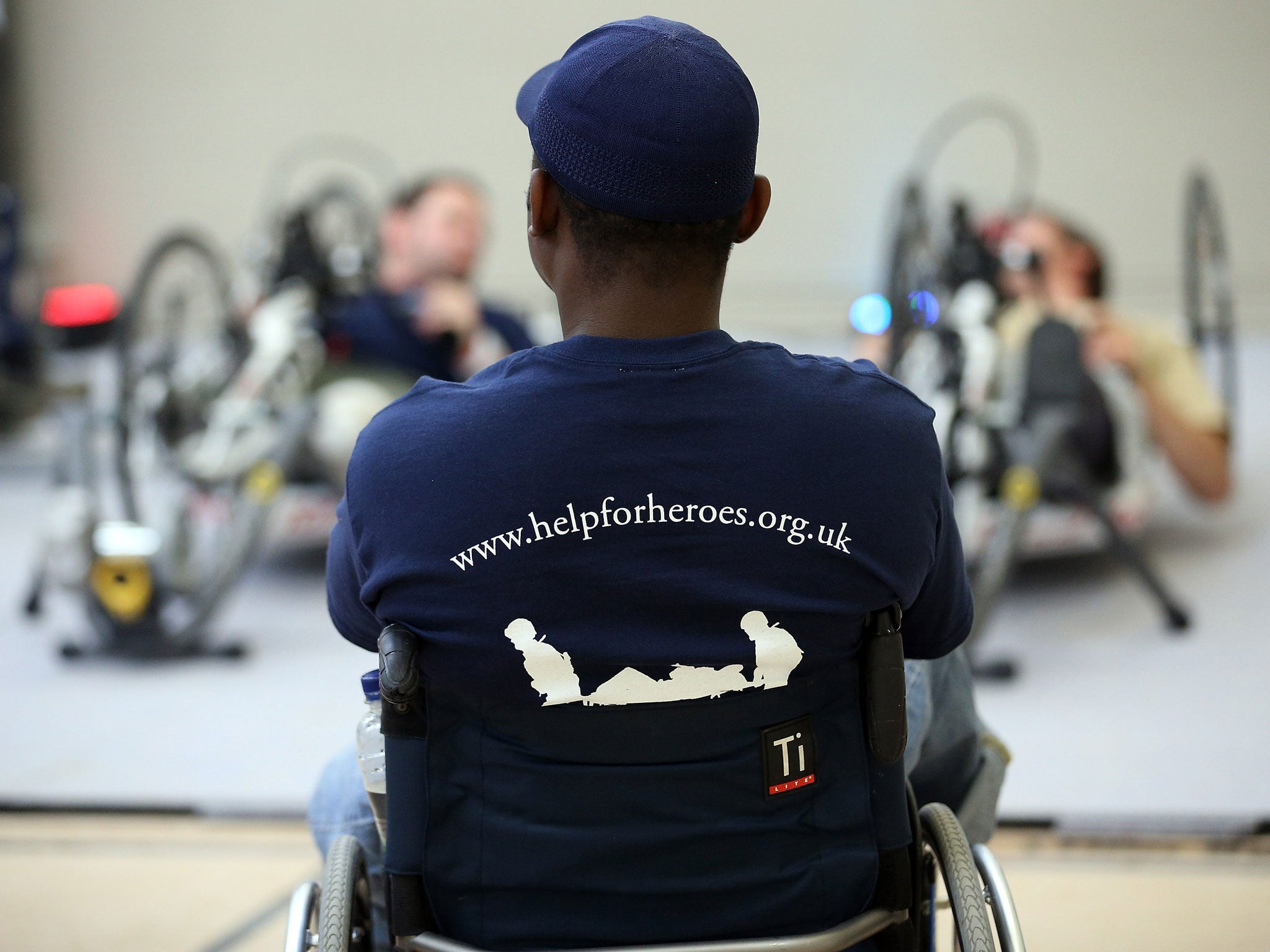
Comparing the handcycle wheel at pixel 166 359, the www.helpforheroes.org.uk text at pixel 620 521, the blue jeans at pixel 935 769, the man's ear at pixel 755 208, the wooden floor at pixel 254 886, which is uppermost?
the man's ear at pixel 755 208

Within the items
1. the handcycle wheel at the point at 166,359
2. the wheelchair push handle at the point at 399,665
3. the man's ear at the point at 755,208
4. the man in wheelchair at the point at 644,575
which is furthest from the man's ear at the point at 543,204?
the handcycle wheel at the point at 166,359

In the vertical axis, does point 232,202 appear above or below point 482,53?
below

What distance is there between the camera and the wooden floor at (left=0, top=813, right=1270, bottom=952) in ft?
5.25

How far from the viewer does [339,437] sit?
3000 millimetres

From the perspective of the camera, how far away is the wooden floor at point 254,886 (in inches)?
63.0

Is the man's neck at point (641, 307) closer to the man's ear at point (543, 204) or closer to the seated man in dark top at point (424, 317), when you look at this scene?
the man's ear at point (543, 204)

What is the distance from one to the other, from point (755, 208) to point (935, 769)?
0.60 metres

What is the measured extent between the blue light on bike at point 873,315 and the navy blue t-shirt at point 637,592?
56.5 inches

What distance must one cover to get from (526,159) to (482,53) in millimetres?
602

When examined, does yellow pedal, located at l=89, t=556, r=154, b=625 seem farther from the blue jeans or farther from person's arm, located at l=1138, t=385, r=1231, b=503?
person's arm, located at l=1138, t=385, r=1231, b=503

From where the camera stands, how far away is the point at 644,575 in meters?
0.77

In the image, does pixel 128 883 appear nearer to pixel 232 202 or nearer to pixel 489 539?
pixel 489 539

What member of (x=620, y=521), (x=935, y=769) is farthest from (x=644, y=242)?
(x=935, y=769)

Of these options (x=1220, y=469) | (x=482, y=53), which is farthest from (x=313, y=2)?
(x=1220, y=469)
